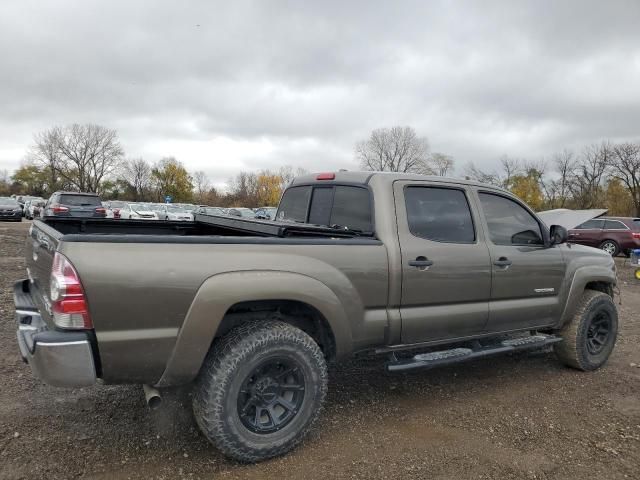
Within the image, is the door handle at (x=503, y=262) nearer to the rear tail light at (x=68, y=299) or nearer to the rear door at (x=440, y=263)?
the rear door at (x=440, y=263)

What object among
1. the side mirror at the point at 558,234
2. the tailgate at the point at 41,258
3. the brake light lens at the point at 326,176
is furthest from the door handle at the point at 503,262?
the tailgate at the point at 41,258

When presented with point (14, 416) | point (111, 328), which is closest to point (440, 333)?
point (111, 328)

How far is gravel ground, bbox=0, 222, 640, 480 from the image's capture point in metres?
2.95

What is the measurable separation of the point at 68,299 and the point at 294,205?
2.58 meters

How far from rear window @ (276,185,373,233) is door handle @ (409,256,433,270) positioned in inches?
16.0

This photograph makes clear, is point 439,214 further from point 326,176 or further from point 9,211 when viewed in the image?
point 9,211

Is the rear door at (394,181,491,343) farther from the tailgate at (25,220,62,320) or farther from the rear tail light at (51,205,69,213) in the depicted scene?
the rear tail light at (51,205,69,213)

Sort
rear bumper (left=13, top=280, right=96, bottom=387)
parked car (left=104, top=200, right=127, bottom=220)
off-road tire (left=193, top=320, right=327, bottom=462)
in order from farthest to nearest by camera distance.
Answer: parked car (left=104, top=200, right=127, bottom=220) < off-road tire (left=193, top=320, right=327, bottom=462) < rear bumper (left=13, top=280, right=96, bottom=387)

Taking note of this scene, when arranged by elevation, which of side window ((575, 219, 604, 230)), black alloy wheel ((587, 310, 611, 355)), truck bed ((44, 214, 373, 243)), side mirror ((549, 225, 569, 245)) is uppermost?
truck bed ((44, 214, 373, 243))

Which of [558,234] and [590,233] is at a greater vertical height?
[558,234]

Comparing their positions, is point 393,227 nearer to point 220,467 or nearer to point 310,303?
point 310,303

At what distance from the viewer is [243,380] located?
2887 mm

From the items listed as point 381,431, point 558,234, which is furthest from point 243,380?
point 558,234

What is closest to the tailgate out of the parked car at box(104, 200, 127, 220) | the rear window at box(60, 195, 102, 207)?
the rear window at box(60, 195, 102, 207)
